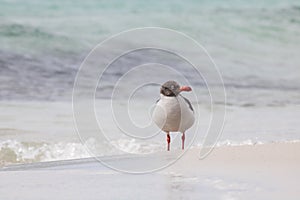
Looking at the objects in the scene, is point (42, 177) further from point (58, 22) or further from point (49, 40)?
point (58, 22)

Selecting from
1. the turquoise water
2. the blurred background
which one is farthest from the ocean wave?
the turquoise water

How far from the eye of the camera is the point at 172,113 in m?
4.72

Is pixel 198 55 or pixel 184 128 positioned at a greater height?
pixel 198 55

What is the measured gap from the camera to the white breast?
471 centimetres

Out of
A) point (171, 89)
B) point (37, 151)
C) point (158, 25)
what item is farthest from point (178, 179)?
point (158, 25)

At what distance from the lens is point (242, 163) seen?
421cm

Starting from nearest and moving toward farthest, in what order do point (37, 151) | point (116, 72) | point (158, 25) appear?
point (37, 151), point (116, 72), point (158, 25)

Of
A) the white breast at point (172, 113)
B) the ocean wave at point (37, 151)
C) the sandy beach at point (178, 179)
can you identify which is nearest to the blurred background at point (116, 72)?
the ocean wave at point (37, 151)

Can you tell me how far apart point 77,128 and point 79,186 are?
7.21ft

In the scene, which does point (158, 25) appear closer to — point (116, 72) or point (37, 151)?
point (116, 72)

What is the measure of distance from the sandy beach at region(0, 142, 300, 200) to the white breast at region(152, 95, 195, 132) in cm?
29

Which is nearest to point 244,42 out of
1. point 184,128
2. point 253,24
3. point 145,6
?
point 253,24

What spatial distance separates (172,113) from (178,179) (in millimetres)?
917

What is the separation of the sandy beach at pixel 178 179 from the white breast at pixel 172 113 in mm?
285
